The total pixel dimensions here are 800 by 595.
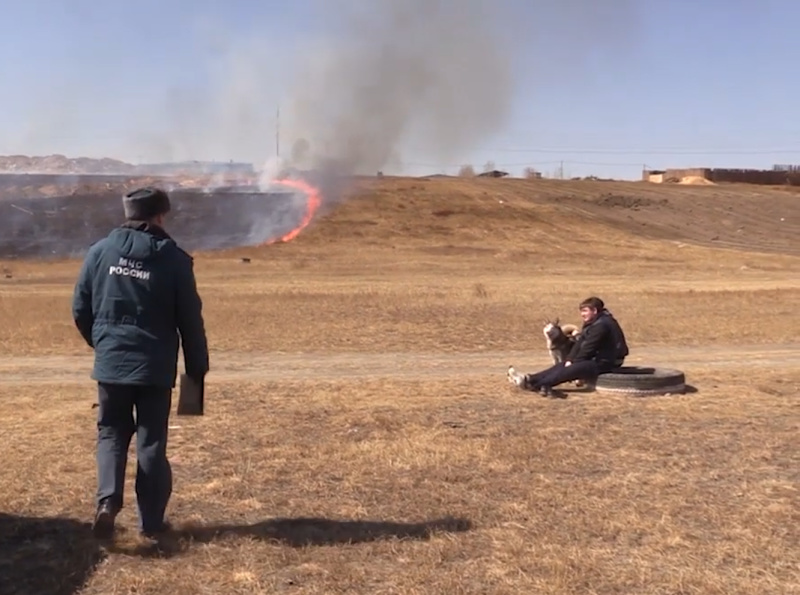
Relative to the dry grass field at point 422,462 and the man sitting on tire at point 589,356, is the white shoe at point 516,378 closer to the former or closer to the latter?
the man sitting on tire at point 589,356

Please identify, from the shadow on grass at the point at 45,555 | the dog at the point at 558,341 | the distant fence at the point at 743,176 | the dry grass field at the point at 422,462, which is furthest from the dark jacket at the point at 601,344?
the distant fence at the point at 743,176

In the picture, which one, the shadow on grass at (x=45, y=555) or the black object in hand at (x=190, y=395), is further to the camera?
the black object in hand at (x=190, y=395)

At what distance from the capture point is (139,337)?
5.51 m

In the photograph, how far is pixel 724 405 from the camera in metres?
9.77

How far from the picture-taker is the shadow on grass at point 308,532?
5699 millimetres

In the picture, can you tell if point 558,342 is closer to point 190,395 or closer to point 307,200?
point 190,395

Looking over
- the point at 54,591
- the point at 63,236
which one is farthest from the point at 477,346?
the point at 63,236

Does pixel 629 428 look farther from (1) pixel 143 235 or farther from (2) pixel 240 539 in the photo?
(1) pixel 143 235

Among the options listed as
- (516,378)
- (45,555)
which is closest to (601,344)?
(516,378)

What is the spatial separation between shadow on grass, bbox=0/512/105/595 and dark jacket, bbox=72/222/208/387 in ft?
2.92

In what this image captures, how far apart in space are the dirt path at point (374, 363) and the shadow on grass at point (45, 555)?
18.1 feet

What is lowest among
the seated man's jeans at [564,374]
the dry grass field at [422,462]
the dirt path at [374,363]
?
the dirt path at [374,363]

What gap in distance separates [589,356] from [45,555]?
6231mm

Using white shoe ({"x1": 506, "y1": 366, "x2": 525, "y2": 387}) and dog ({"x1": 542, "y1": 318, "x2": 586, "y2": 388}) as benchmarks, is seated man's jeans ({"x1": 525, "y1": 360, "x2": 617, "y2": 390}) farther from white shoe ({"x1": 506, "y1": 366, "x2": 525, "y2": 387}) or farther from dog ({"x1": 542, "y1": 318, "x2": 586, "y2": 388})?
dog ({"x1": 542, "y1": 318, "x2": 586, "y2": 388})
